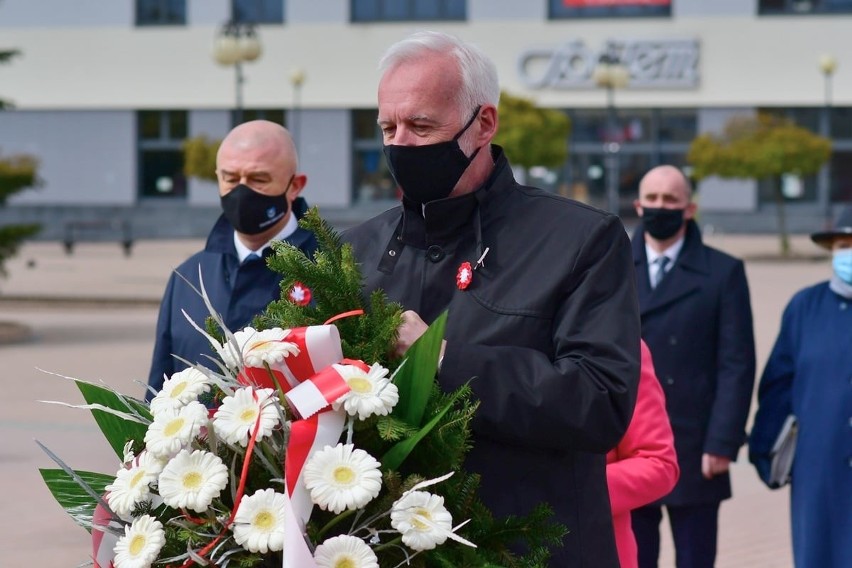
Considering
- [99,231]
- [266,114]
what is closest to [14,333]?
[99,231]

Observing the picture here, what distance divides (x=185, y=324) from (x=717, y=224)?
48831mm

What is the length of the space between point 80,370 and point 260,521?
1340 centimetres

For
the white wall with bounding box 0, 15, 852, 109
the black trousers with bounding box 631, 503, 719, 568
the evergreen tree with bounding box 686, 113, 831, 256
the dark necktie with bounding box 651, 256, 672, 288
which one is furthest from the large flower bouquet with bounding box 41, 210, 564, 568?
the white wall with bounding box 0, 15, 852, 109

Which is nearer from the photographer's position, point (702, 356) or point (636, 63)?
point (702, 356)

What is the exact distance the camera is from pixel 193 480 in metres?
2.20

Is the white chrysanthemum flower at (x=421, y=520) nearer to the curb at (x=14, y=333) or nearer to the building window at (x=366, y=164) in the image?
the curb at (x=14, y=333)

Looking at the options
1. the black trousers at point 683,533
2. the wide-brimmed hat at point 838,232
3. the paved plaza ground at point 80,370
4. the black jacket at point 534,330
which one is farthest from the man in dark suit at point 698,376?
the black jacket at point 534,330

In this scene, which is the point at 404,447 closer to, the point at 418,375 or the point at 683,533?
the point at 418,375

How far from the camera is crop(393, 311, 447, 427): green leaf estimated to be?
7.48ft

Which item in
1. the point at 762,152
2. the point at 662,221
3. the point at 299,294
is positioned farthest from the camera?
the point at 762,152

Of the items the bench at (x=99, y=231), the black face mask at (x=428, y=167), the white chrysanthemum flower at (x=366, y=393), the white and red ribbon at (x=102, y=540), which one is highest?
the black face mask at (x=428, y=167)

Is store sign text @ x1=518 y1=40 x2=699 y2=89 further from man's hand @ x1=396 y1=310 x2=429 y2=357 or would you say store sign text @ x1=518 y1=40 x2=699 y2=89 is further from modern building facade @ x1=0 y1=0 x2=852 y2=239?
man's hand @ x1=396 y1=310 x2=429 y2=357

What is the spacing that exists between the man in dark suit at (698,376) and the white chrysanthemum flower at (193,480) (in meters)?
3.64

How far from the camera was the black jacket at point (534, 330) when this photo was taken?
93.8 inches
